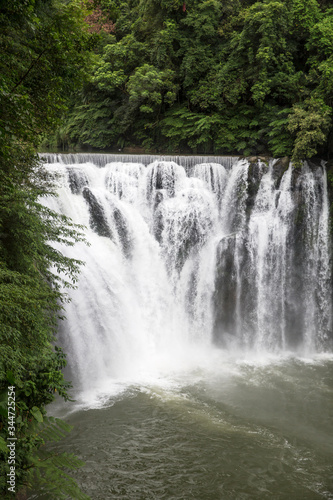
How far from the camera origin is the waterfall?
44.3ft

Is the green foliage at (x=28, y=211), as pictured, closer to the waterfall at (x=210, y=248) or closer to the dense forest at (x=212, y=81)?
the waterfall at (x=210, y=248)

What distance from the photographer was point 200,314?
1406 cm

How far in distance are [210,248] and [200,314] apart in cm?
255

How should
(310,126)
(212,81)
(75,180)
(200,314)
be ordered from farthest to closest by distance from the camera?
1. (212,81)
2. (310,126)
3. (200,314)
4. (75,180)

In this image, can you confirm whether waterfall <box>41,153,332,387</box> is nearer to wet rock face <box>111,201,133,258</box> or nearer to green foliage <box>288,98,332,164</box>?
wet rock face <box>111,201,133,258</box>

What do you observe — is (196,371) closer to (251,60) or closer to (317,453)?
(317,453)

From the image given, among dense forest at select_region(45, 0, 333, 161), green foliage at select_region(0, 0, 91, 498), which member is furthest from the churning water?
dense forest at select_region(45, 0, 333, 161)

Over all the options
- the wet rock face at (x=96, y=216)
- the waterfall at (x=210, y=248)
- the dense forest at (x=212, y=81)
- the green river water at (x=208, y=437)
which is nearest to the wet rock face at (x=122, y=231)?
the waterfall at (x=210, y=248)

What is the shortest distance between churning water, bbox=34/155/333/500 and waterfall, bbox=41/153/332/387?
4 centimetres

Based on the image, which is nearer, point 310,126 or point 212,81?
point 310,126

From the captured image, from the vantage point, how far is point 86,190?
1349 cm

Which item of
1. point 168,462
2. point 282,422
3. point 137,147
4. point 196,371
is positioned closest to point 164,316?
point 196,371

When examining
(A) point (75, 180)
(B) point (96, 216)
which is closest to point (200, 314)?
(B) point (96, 216)

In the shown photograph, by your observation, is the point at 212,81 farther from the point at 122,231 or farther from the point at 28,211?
the point at 28,211
